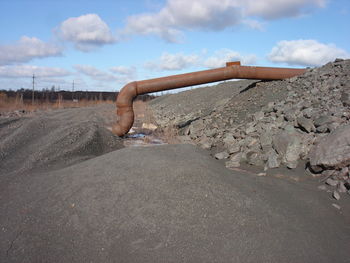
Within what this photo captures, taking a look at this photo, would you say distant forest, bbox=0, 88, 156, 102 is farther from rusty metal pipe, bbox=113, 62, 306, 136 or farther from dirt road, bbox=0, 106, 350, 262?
dirt road, bbox=0, 106, 350, 262

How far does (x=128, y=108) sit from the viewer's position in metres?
8.64

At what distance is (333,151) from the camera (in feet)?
16.8

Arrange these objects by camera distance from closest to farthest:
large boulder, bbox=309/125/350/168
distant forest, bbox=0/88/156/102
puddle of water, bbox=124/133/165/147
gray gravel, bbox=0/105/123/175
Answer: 1. large boulder, bbox=309/125/350/168
2. gray gravel, bbox=0/105/123/175
3. puddle of water, bbox=124/133/165/147
4. distant forest, bbox=0/88/156/102

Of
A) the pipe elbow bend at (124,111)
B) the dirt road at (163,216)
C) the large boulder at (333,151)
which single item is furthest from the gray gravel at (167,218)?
the pipe elbow bend at (124,111)

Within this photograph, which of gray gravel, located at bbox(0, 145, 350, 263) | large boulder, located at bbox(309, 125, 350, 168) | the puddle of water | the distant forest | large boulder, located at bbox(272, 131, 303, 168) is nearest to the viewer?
gray gravel, located at bbox(0, 145, 350, 263)

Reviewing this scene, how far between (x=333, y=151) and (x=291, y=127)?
1234 mm

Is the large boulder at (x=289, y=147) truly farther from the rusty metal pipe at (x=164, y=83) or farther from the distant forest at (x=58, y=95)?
the distant forest at (x=58, y=95)

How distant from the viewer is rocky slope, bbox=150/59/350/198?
5.25 meters

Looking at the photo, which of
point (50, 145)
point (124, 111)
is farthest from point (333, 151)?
point (50, 145)

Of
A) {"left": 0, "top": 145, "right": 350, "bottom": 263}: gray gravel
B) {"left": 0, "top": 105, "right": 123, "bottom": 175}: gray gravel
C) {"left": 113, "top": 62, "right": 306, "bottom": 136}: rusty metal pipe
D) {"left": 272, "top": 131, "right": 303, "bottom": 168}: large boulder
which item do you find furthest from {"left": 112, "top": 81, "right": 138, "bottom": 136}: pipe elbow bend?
{"left": 272, "top": 131, "right": 303, "bottom": 168}: large boulder

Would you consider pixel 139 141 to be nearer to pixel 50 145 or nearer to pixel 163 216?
pixel 50 145

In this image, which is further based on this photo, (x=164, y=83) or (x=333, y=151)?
(x=164, y=83)

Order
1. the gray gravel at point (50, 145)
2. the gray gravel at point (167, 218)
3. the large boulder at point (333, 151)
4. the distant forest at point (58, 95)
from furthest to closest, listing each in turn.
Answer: the distant forest at point (58, 95)
the gray gravel at point (50, 145)
the large boulder at point (333, 151)
the gray gravel at point (167, 218)

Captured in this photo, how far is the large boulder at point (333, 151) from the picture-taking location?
196 inches
